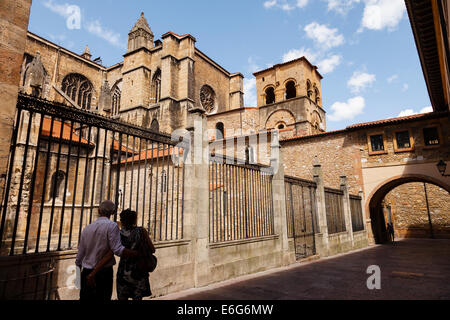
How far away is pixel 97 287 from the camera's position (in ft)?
9.02

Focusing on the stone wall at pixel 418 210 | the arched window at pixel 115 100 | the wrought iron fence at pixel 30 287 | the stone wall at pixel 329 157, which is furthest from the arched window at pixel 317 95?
the wrought iron fence at pixel 30 287

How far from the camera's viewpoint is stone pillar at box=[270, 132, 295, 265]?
27.0ft

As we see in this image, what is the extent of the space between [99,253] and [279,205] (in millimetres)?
6336

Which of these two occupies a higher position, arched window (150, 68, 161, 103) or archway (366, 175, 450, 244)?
arched window (150, 68, 161, 103)

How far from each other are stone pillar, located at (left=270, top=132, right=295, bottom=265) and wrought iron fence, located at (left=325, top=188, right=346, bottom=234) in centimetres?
420

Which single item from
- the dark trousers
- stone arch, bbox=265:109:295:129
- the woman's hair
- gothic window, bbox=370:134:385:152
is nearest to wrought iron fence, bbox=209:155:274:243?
the woman's hair

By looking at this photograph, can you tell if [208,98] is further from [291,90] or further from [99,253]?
[99,253]

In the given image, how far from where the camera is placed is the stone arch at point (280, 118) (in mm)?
30073

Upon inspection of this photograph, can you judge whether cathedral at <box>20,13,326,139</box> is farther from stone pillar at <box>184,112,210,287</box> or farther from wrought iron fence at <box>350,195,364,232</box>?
stone pillar at <box>184,112,210,287</box>

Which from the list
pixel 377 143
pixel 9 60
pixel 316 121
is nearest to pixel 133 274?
pixel 9 60

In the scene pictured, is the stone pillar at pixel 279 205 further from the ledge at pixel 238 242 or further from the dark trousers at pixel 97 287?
the dark trousers at pixel 97 287

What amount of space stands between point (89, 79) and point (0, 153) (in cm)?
3485

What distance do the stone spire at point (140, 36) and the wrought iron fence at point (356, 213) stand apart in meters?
26.1
